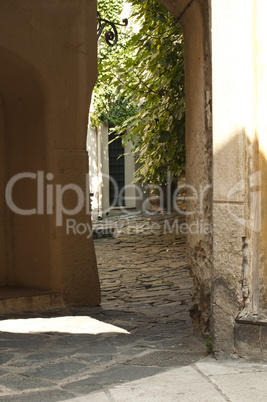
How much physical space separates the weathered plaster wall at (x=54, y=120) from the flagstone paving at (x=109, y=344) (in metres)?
0.56

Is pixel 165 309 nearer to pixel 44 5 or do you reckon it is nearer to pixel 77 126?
pixel 77 126

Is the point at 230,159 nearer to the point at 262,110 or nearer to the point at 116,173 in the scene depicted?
the point at 262,110

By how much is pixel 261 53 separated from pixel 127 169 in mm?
16998

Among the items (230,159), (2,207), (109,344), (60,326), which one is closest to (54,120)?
(2,207)

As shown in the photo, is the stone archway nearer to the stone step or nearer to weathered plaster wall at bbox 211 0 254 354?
Result: weathered plaster wall at bbox 211 0 254 354

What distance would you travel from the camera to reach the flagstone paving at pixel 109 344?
3365 millimetres

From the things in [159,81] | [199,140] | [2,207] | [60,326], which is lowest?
[60,326]

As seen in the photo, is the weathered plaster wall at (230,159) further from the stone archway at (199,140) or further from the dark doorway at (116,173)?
the dark doorway at (116,173)

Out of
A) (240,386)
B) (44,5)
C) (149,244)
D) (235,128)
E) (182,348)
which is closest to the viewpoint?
(240,386)

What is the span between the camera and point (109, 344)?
444cm

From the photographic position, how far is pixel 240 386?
3.09 m

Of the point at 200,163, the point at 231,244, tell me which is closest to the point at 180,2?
the point at 200,163


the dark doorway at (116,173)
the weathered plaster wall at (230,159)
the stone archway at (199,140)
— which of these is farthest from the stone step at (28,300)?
the dark doorway at (116,173)

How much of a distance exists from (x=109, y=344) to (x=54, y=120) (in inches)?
114
